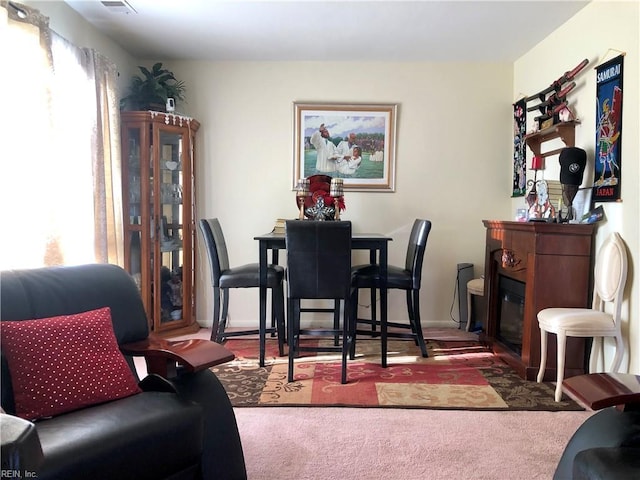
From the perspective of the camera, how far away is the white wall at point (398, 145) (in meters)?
4.05

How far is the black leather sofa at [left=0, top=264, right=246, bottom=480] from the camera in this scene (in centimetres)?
121

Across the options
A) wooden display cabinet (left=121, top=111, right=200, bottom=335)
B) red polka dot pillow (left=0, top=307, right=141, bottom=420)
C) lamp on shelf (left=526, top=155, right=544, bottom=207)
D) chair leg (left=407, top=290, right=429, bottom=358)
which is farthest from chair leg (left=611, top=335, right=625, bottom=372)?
wooden display cabinet (left=121, top=111, right=200, bottom=335)

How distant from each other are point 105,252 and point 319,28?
2.24m

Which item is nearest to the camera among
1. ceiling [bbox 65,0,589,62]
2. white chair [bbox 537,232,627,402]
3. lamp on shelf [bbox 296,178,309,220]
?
white chair [bbox 537,232,627,402]

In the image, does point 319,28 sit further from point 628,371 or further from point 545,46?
point 628,371

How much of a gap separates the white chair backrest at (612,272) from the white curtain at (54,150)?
3151mm

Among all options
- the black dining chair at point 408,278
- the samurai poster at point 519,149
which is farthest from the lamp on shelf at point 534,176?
the black dining chair at point 408,278

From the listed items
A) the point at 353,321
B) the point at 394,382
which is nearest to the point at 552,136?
the point at 353,321

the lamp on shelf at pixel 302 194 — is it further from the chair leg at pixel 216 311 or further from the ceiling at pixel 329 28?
the ceiling at pixel 329 28

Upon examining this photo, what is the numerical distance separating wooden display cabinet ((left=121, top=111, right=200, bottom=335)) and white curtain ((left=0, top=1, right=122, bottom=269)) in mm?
342

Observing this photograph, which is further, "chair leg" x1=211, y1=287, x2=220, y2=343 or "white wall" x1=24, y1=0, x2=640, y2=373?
"white wall" x1=24, y1=0, x2=640, y2=373

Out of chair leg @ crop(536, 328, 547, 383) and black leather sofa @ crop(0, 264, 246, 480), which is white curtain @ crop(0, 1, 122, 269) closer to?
black leather sofa @ crop(0, 264, 246, 480)

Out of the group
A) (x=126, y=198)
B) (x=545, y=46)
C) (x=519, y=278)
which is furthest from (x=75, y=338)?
(x=545, y=46)

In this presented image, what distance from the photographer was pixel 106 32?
3.41 m
